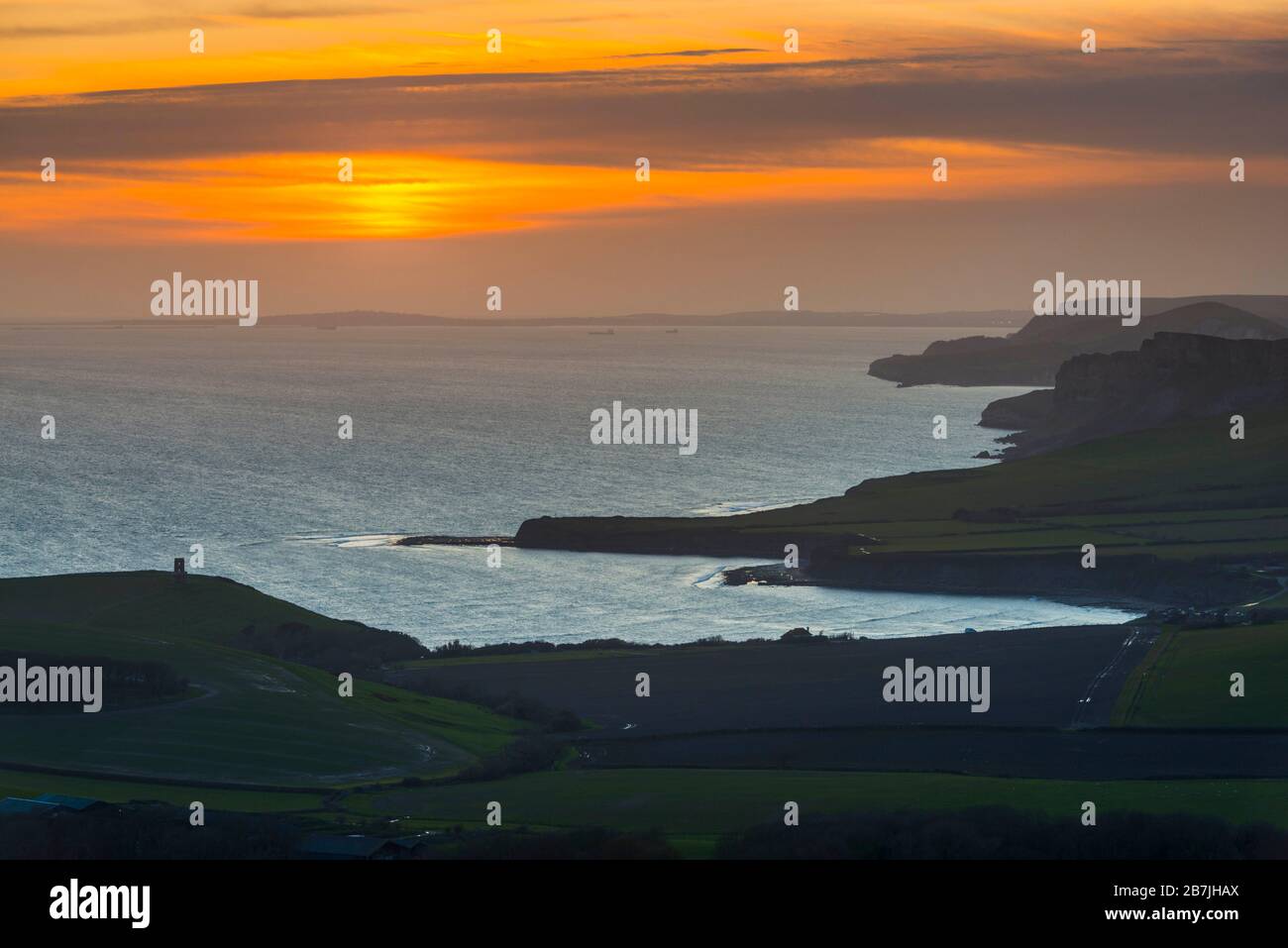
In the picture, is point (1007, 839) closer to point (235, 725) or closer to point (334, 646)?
point (235, 725)

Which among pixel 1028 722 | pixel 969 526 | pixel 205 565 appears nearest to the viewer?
pixel 1028 722

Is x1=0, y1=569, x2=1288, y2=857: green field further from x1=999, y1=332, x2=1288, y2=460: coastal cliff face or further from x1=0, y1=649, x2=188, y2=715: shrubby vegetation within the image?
x1=999, y1=332, x2=1288, y2=460: coastal cliff face

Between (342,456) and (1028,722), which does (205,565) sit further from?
(342,456)

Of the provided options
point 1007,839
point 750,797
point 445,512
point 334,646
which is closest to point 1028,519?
point 445,512

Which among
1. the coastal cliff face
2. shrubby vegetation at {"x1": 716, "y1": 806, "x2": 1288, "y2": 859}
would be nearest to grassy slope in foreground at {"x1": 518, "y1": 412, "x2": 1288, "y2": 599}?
the coastal cliff face

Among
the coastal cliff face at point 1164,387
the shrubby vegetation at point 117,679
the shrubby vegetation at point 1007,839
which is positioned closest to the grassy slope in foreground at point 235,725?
the shrubby vegetation at point 117,679
